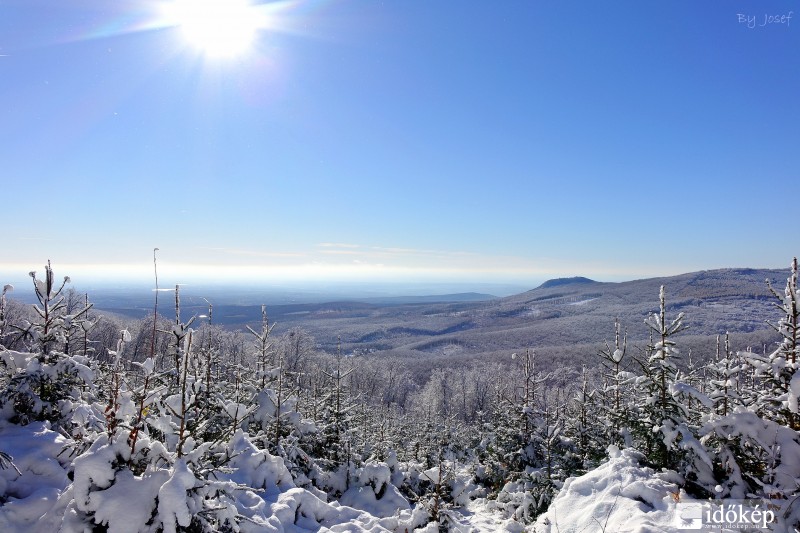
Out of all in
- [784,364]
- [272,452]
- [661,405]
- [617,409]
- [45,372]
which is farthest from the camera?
[617,409]

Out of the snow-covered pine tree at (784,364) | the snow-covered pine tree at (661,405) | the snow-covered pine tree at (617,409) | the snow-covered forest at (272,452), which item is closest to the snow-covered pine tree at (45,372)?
the snow-covered forest at (272,452)

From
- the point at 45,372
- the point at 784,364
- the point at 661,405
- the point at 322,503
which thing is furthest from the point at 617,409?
the point at 45,372

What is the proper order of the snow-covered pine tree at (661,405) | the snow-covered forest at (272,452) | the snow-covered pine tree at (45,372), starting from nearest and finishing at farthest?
1. the snow-covered forest at (272,452)
2. the snow-covered pine tree at (45,372)
3. the snow-covered pine tree at (661,405)

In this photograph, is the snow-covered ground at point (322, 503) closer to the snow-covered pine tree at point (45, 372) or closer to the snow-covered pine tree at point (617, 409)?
the snow-covered pine tree at point (45, 372)

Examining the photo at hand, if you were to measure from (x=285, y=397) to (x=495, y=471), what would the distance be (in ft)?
29.5

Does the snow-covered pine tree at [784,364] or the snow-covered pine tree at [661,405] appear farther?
the snow-covered pine tree at [661,405]

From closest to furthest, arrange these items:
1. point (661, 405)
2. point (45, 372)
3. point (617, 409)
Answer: point (45, 372), point (661, 405), point (617, 409)

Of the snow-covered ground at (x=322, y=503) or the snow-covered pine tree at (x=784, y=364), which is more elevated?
the snow-covered pine tree at (x=784, y=364)

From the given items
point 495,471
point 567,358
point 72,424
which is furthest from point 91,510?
point 567,358

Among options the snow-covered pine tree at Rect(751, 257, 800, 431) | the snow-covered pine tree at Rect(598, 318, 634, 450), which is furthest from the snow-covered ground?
the snow-covered pine tree at Rect(751, 257, 800, 431)

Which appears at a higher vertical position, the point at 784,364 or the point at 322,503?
the point at 784,364

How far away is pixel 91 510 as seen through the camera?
3988mm

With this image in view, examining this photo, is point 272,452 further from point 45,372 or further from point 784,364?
point 784,364

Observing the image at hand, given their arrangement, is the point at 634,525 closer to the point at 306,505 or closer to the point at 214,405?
the point at 306,505
